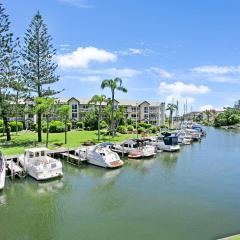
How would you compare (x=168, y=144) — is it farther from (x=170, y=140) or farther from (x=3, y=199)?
(x=3, y=199)

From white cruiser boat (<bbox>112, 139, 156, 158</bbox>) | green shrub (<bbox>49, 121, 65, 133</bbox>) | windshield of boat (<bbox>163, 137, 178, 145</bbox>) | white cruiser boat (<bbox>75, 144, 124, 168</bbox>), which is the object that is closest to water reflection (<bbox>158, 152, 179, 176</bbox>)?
white cruiser boat (<bbox>112, 139, 156, 158</bbox>)

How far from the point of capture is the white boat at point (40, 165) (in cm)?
2930

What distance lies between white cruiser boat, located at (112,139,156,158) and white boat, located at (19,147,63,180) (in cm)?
1251

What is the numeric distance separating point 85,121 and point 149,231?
53.8 m

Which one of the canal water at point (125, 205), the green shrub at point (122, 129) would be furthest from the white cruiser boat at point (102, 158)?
the green shrub at point (122, 129)

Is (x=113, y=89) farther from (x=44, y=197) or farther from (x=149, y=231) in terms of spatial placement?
(x=149, y=231)

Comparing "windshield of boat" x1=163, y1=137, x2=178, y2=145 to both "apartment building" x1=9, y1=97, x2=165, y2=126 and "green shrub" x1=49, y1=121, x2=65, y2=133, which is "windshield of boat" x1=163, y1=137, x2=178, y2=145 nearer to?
"green shrub" x1=49, y1=121, x2=65, y2=133

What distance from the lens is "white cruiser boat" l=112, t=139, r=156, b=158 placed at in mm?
41531

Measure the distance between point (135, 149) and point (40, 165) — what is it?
1543cm

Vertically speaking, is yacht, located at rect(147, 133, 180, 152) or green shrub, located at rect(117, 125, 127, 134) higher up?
green shrub, located at rect(117, 125, 127, 134)

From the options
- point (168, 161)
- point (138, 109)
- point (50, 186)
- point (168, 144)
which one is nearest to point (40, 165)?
point (50, 186)

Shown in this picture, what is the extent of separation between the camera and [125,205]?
22.9m

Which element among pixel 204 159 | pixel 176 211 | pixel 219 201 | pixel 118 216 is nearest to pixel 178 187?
pixel 219 201

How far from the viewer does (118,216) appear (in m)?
20.8
